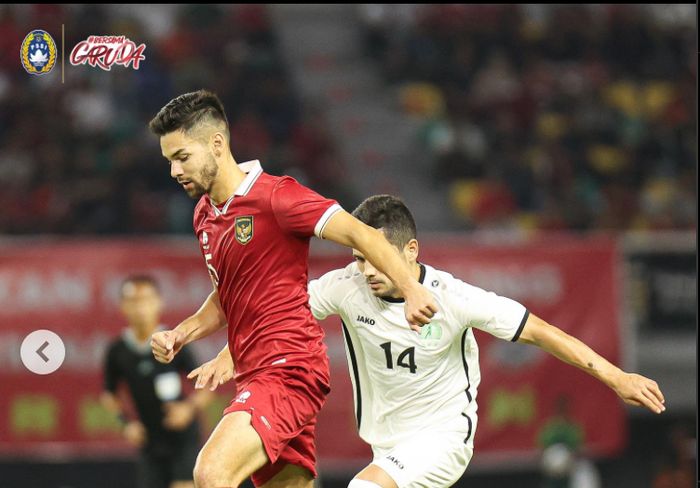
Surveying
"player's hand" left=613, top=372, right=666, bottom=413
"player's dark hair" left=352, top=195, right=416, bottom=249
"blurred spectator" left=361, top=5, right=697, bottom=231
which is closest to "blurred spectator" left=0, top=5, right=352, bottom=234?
"blurred spectator" left=361, top=5, right=697, bottom=231

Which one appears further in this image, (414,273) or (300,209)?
(414,273)

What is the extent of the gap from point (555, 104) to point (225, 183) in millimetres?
11257

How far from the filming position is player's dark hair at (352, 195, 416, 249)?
5.24m

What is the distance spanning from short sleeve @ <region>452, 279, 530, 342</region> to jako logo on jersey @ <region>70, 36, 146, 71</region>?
2100 mm

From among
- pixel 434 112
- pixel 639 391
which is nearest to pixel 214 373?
pixel 639 391

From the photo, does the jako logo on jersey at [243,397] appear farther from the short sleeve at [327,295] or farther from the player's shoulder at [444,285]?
the player's shoulder at [444,285]

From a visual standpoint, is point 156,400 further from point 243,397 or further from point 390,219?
point 243,397

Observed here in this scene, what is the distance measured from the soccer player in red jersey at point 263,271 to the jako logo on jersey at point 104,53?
1233 mm

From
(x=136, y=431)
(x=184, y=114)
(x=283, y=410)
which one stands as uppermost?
(x=184, y=114)

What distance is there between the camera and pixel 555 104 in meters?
15.5

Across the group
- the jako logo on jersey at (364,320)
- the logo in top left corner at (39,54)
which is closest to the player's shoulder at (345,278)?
the jako logo on jersey at (364,320)

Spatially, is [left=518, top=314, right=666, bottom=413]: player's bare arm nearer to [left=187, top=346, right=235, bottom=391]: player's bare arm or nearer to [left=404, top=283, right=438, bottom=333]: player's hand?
[left=404, top=283, right=438, bottom=333]: player's hand

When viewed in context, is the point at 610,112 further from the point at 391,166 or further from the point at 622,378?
the point at 622,378

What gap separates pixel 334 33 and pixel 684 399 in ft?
Answer: 24.4
